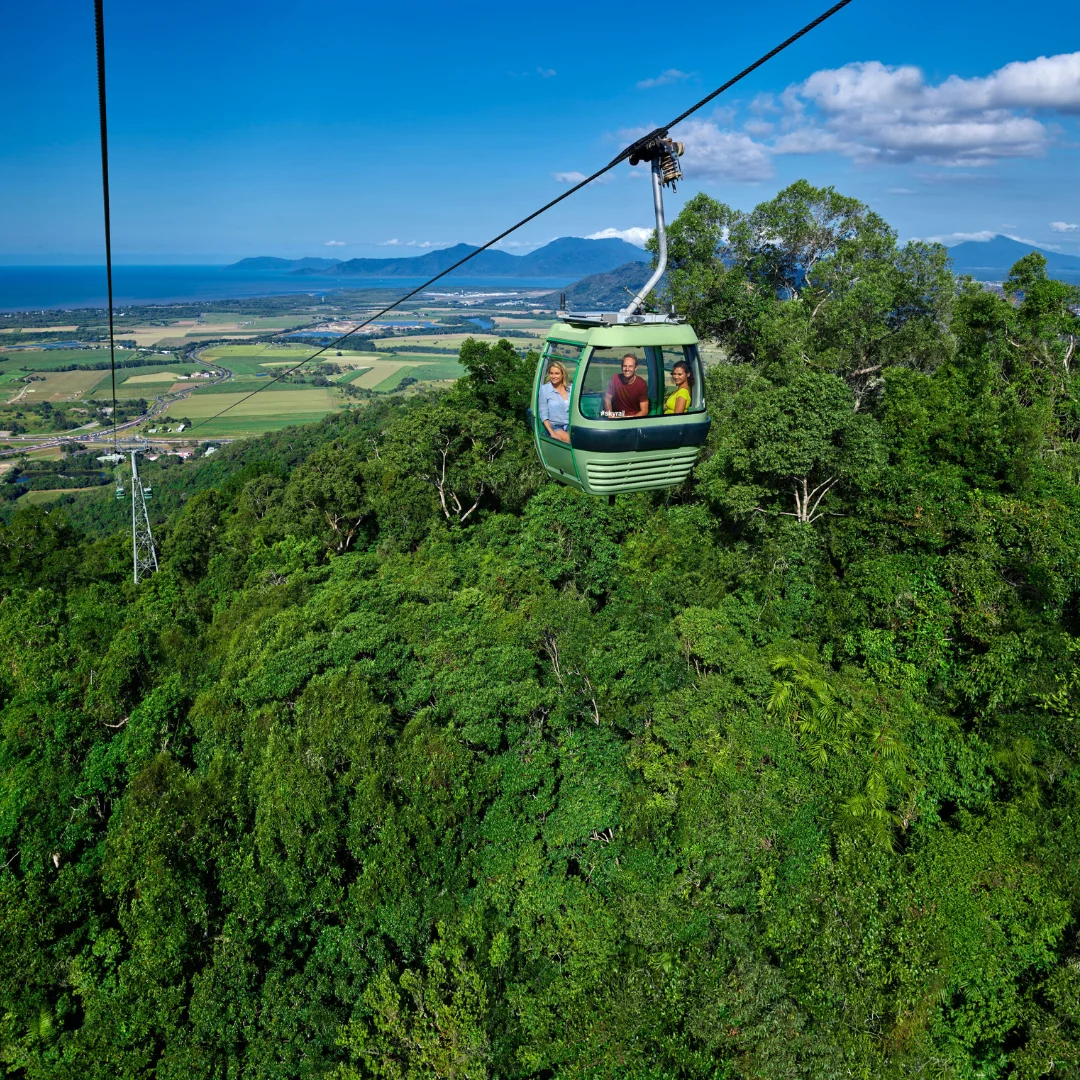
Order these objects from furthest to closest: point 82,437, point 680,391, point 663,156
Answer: point 82,437
point 680,391
point 663,156

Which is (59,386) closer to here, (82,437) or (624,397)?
(82,437)

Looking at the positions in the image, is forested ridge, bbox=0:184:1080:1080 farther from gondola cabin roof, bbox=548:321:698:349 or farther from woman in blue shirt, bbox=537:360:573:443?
gondola cabin roof, bbox=548:321:698:349

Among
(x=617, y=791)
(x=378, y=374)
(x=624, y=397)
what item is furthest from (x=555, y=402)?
(x=378, y=374)

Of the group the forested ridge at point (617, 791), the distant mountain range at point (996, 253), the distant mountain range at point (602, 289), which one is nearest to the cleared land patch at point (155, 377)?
the distant mountain range at point (602, 289)

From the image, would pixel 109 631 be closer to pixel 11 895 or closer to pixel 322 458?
pixel 11 895

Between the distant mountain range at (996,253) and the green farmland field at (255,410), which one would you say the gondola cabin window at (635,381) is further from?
the distant mountain range at (996,253)

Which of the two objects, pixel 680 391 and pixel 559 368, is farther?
pixel 559 368
